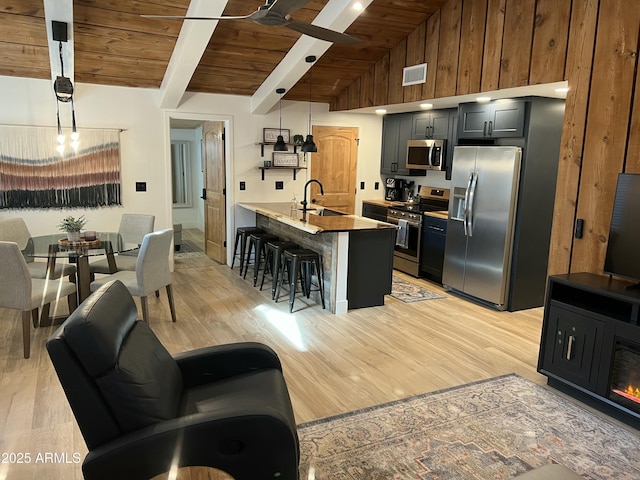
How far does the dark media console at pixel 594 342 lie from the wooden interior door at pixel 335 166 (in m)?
4.21

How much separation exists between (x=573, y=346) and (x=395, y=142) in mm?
4453

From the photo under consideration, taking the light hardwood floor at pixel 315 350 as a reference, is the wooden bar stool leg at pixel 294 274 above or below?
above

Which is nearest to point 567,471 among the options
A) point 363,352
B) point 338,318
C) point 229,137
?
point 363,352

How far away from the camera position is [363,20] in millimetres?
4918

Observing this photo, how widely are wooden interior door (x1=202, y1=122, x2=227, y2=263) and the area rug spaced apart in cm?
434

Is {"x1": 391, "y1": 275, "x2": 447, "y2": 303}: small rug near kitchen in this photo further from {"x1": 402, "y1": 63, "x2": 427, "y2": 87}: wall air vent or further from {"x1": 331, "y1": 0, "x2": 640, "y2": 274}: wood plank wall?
{"x1": 402, "y1": 63, "x2": 427, "y2": 87}: wall air vent

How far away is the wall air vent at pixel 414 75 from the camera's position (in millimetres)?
5152

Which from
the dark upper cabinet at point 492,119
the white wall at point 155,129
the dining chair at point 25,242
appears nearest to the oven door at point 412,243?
the dark upper cabinet at point 492,119

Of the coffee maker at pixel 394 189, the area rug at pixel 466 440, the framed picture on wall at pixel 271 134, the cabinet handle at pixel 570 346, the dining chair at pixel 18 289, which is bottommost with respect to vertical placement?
the area rug at pixel 466 440

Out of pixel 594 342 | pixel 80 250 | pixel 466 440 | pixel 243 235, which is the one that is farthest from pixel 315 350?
pixel 243 235

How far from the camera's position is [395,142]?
696 centimetres

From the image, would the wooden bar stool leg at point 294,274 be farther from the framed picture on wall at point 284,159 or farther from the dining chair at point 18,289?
the framed picture on wall at point 284,159

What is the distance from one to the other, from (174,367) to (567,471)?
1778 mm

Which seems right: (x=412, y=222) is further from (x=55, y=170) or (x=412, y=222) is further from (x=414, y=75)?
(x=55, y=170)
